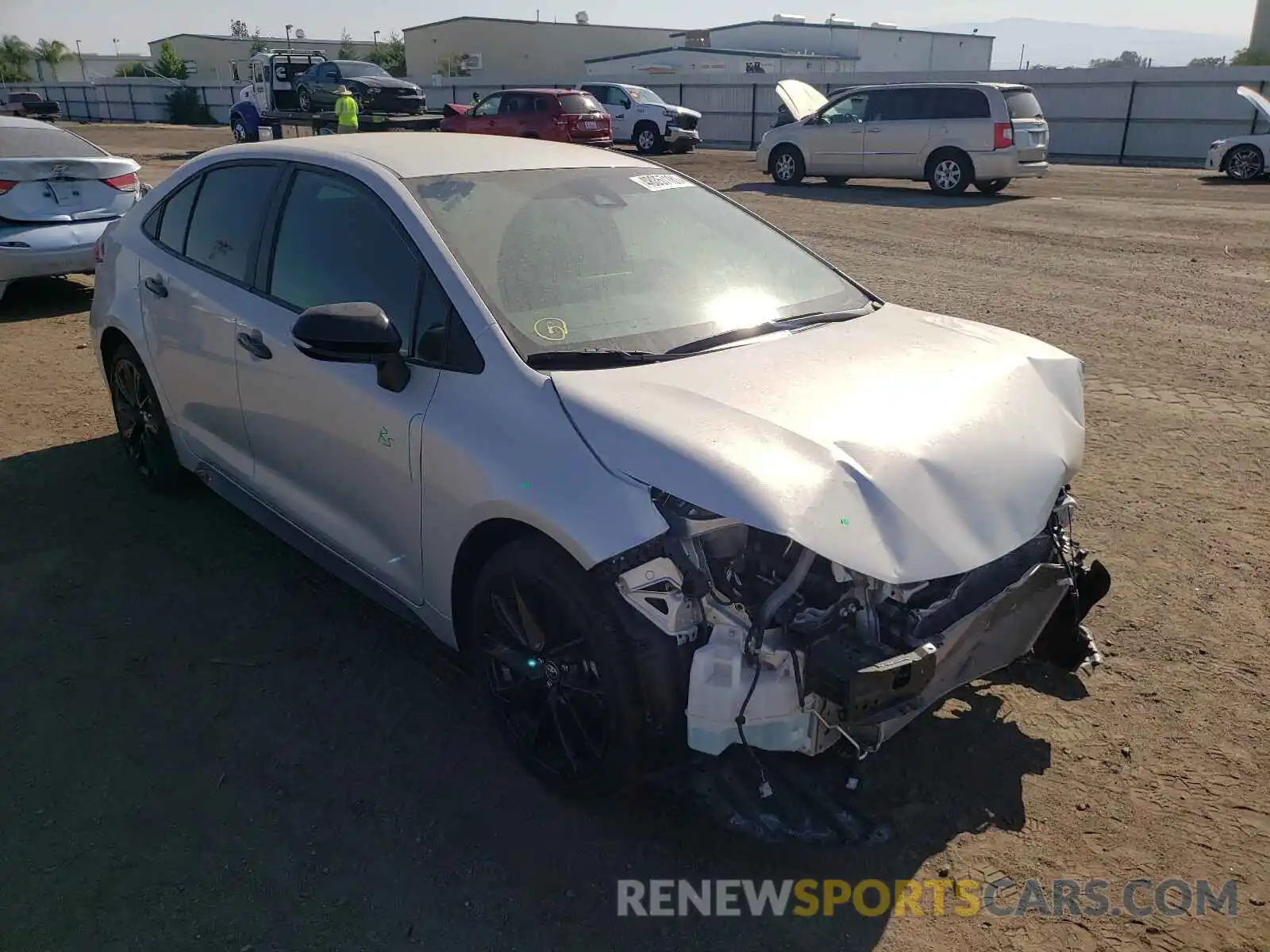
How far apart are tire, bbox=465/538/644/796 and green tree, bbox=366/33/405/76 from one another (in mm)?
85281

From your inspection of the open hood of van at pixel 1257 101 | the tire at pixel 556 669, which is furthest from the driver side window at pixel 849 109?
the tire at pixel 556 669

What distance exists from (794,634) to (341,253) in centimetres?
218

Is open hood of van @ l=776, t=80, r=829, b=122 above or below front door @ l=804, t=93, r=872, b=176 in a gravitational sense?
above

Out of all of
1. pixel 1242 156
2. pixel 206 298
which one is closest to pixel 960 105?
pixel 1242 156

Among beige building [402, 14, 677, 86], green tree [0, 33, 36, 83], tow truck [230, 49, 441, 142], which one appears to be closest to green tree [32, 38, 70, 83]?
green tree [0, 33, 36, 83]

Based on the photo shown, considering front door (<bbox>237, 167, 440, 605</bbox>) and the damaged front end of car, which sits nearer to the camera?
the damaged front end of car

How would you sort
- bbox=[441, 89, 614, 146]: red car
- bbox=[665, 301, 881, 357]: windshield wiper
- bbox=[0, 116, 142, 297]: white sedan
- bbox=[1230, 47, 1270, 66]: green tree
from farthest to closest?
bbox=[1230, 47, 1270, 66]: green tree
bbox=[441, 89, 614, 146]: red car
bbox=[0, 116, 142, 297]: white sedan
bbox=[665, 301, 881, 357]: windshield wiper

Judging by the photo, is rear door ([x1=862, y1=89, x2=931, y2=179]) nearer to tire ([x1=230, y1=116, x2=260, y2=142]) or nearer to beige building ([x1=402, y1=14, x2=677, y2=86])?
tire ([x1=230, y1=116, x2=260, y2=142])

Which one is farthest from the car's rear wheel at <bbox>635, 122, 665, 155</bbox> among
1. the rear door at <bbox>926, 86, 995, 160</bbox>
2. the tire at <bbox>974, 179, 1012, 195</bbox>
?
the tire at <bbox>974, 179, 1012, 195</bbox>

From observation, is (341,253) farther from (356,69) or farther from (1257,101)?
(356,69)

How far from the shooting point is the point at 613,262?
3.47 metres

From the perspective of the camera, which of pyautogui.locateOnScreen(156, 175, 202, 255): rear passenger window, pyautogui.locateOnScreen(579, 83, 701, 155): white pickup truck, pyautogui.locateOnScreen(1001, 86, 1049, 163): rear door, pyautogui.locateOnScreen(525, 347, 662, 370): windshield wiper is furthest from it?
pyautogui.locateOnScreen(579, 83, 701, 155): white pickup truck

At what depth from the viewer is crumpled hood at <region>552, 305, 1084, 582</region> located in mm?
2396

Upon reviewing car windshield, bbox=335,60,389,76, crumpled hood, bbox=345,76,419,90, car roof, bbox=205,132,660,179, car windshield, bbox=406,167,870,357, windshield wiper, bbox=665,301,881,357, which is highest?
car windshield, bbox=335,60,389,76
